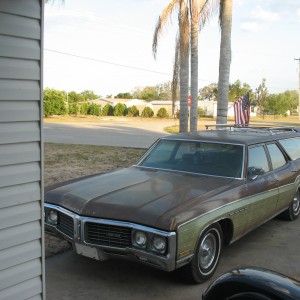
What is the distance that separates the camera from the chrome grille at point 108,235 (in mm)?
3795

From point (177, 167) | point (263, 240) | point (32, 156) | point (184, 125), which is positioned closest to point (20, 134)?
point (32, 156)

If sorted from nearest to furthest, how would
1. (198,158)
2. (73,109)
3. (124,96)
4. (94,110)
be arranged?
(198,158) → (73,109) → (94,110) → (124,96)

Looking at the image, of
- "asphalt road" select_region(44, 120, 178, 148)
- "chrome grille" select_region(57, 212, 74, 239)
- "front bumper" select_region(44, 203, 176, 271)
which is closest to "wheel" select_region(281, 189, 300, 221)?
"front bumper" select_region(44, 203, 176, 271)

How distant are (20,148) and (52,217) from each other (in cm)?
186

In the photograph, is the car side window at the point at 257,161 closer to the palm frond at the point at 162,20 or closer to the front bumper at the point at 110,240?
the front bumper at the point at 110,240

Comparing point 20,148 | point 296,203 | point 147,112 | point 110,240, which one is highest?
point 20,148

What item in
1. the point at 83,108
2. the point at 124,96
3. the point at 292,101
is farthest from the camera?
the point at 124,96

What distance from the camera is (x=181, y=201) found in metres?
4.03

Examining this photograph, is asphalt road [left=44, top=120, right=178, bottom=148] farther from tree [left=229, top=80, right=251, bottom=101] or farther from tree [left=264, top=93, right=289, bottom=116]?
tree [left=264, top=93, right=289, bottom=116]

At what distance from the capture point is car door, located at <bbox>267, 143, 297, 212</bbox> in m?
5.80

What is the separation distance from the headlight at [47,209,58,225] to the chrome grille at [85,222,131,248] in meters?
0.54

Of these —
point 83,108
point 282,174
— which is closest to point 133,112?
point 83,108

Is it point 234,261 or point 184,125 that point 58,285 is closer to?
point 234,261

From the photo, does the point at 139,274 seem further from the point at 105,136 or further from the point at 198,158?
the point at 105,136
